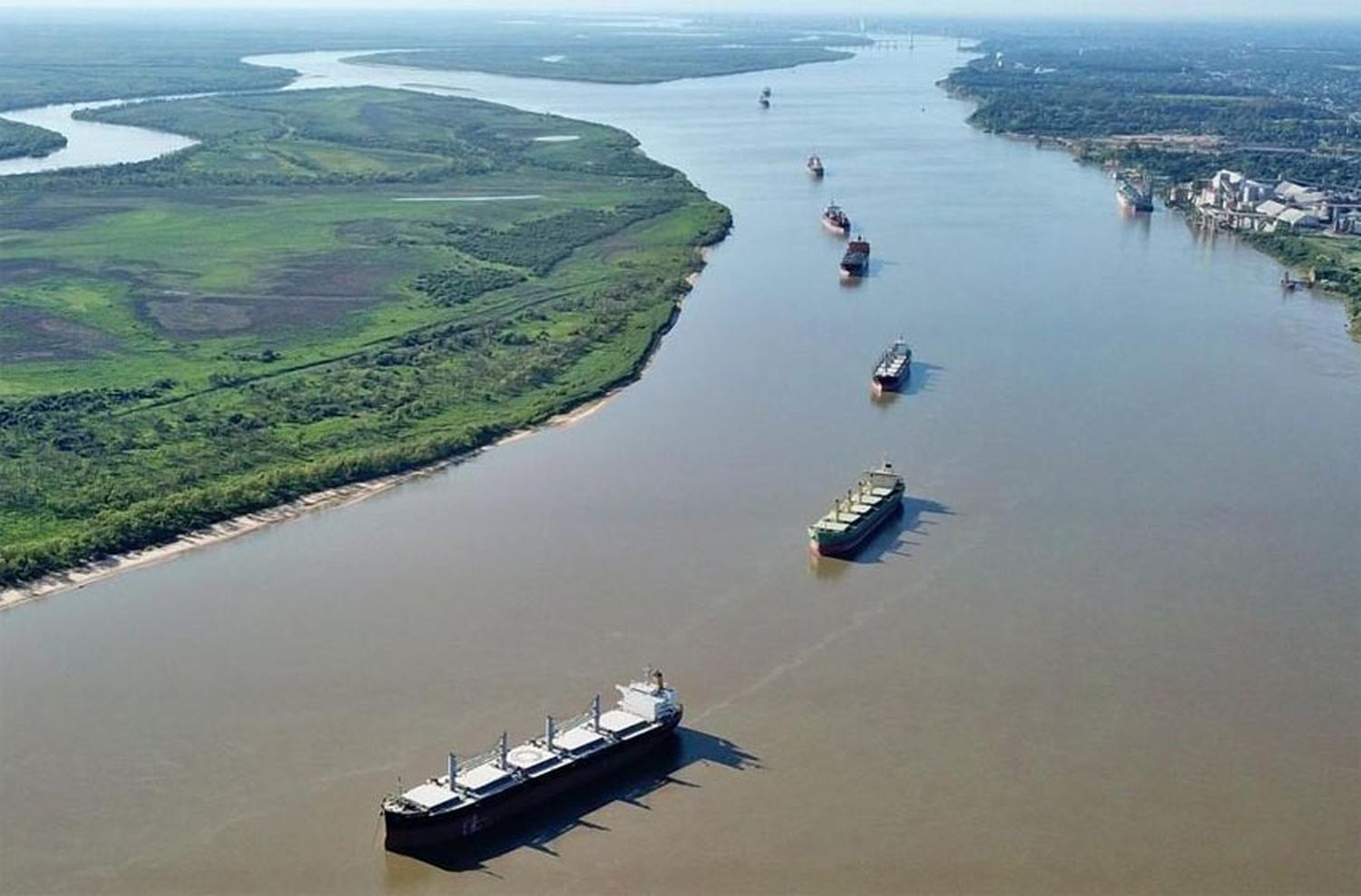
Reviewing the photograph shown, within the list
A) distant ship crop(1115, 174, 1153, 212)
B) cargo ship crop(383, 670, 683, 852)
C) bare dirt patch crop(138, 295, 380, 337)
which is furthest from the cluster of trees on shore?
cargo ship crop(383, 670, 683, 852)

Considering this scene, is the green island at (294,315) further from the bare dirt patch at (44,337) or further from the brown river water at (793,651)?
the brown river water at (793,651)

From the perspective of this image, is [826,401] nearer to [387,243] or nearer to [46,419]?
[46,419]

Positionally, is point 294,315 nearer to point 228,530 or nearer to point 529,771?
point 228,530

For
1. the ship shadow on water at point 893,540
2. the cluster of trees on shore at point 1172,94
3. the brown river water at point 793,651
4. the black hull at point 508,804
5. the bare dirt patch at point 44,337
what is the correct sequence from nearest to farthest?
the black hull at point 508,804, the brown river water at point 793,651, the ship shadow on water at point 893,540, the bare dirt patch at point 44,337, the cluster of trees on shore at point 1172,94

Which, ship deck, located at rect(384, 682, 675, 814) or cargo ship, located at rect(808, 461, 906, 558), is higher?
cargo ship, located at rect(808, 461, 906, 558)

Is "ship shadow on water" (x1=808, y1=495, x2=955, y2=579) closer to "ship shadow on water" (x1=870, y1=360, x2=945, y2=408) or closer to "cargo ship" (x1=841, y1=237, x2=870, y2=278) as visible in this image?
"ship shadow on water" (x1=870, y1=360, x2=945, y2=408)

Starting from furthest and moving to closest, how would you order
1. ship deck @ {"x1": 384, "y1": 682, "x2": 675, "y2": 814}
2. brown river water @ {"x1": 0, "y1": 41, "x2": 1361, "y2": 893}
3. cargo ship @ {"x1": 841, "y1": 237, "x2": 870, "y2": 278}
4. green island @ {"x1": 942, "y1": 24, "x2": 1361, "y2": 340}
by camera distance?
1. green island @ {"x1": 942, "y1": 24, "x2": 1361, "y2": 340}
2. cargo ship @ {"x1": 841, "y1": 237, "x2": 870, "y2": 278}
3. ship deck @ {"x1": 384, "y1": 682, "x2": 675, "y2": 814}
4. brown river water @ {"x1": 0, "y1": 41, "x2": 1361, "y2": 893}

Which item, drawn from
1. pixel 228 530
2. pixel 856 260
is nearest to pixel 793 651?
pixel 228 530

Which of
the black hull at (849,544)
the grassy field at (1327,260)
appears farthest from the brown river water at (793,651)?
the grassy field at (1327,260)
